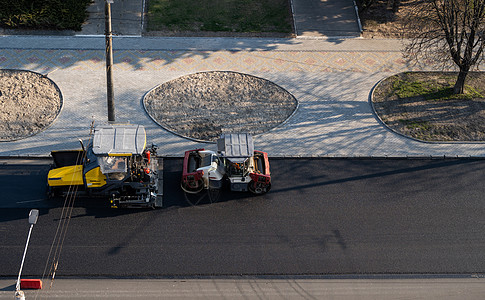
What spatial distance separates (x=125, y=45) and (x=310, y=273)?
1582 centimetres

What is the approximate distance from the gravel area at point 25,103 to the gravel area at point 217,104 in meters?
4.32

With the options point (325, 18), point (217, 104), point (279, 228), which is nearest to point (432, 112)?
point (325, 18)

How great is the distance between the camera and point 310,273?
1454 cm

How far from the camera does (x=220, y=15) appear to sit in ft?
87.4

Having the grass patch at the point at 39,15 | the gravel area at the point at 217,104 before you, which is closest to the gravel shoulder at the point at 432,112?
the gravel area at the point at 217,104

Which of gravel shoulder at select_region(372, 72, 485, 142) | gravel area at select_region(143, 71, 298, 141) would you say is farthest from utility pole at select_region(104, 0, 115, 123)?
gravel shoulder at select_region(372, 72, 485, 142)

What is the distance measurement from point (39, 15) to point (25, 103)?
6.85 metres

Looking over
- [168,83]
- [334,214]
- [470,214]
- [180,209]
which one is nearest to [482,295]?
[470,214]

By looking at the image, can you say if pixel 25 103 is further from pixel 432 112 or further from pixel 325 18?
pixel 432 112

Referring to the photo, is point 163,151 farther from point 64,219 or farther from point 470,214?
point 470,214

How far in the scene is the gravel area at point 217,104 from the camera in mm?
19938

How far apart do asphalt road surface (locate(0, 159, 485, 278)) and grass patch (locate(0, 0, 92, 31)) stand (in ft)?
33.4

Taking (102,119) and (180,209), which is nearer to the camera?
(180,209)

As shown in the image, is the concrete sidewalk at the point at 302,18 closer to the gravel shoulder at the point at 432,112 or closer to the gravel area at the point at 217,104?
the gravel shoulder at the point at 432,112
